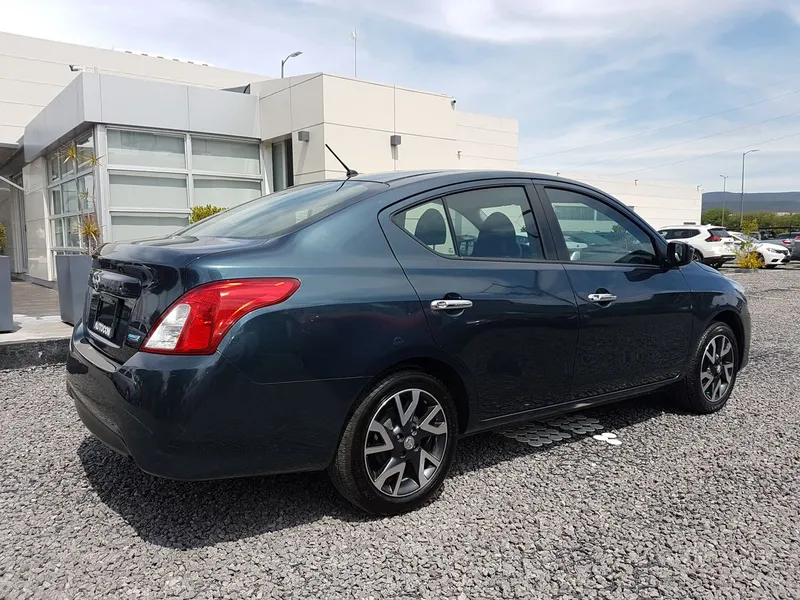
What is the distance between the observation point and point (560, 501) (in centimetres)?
310

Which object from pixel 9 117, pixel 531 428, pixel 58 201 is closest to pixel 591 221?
pixel 531 428

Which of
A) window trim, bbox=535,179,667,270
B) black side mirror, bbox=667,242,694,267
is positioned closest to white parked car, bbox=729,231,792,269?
black side mirror, bbox=667,242,694,267

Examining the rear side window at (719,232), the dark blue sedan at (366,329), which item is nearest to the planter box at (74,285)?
the dark blue sedan at (366,329)

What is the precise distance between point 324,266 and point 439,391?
0.83 meters

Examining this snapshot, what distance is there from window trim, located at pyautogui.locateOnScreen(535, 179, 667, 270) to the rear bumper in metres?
1.55

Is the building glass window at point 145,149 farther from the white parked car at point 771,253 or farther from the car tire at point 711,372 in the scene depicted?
the white parked car at point 771,253

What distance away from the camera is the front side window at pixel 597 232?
3684 millimetres

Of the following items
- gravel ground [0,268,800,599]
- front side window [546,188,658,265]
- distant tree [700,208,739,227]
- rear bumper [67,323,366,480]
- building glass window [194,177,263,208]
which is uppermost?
distant tree [700,208,739,227]

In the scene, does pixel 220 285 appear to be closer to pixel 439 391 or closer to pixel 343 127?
pixel 439 391

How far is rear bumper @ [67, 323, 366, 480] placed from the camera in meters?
2.40

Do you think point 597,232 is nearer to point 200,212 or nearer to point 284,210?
point 284,210

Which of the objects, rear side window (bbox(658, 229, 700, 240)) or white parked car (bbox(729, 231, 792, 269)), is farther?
white parked car (bbox(729, 231, 792, 269))

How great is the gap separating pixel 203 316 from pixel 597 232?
98.6 inches

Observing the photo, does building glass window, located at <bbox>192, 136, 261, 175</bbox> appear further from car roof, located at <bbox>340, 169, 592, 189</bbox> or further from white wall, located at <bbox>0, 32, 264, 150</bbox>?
car roof, located at <bbox>340, 169, 592, 189</bbox>
